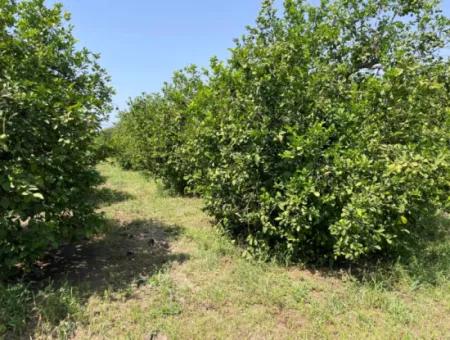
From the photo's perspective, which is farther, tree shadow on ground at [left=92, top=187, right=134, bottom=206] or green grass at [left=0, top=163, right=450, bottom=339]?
tree shadow on ground at [left=92, top=187, right=134, bottom=206]

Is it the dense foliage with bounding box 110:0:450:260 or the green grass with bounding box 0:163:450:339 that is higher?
the dense foliage with bounding box 110:0:450:260

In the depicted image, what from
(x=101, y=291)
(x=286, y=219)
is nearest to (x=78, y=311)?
(x=101, y=291)

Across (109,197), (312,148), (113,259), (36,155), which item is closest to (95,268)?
(113,259)

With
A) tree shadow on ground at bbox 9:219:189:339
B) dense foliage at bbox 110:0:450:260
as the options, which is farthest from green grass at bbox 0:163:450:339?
dense foliage at bbox 110:0:450:260

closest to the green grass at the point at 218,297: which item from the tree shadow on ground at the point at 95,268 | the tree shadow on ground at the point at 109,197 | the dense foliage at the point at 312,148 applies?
the tree shadow on ground at the point at 95,268

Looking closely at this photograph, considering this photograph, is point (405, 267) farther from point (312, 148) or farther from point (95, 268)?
point (95, 268)

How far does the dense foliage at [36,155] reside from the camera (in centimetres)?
282

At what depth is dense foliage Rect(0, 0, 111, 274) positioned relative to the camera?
282 centimetres

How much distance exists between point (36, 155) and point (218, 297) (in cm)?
236

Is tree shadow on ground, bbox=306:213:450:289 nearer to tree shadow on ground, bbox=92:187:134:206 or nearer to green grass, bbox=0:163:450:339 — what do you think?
green grass, bbox=0:163:450:339

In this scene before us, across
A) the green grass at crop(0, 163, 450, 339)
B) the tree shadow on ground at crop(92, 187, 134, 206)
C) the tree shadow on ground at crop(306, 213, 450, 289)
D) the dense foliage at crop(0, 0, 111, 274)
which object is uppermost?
the dense foliage at crop(0, 0, 111, 274)

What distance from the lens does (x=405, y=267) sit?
3725 millimetres

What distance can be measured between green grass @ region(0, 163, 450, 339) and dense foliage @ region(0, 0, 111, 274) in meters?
0.54

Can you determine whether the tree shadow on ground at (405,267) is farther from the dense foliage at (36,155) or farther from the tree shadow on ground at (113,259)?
the dense foliage at (36,155)
